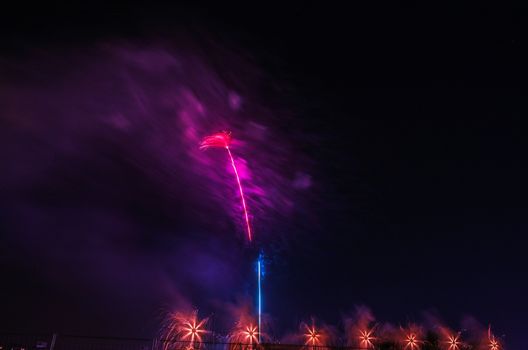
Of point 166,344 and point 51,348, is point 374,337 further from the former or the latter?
point 51,348

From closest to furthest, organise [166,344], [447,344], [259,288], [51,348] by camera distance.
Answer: [51,348]
[166,344]
[259,288]
[447,344]

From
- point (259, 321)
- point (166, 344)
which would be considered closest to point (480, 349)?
point (259, 321)

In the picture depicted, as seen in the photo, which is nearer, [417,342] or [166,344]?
[166,344]

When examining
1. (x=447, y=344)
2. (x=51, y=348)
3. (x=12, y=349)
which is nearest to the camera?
(x=51, y=348)

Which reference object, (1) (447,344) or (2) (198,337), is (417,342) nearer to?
(1) (447,344)

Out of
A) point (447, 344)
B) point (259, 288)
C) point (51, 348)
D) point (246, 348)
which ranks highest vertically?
point (259, 288)

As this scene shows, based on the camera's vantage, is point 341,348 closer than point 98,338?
No

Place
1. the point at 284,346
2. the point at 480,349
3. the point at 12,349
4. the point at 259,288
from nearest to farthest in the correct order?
the point at 12,349 < the point at 284,346 < the point at 259,288 < the point at 480,349

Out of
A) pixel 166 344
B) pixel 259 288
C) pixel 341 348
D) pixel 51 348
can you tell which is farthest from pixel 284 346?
pixel 259 288

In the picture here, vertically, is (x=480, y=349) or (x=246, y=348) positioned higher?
(x=480, y=349)
